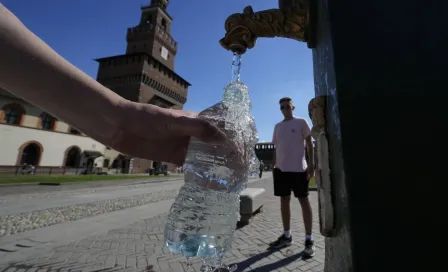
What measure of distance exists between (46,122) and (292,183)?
3394cm

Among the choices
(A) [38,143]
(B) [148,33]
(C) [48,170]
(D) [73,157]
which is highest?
(B) [148,33]

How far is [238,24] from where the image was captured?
104 centimetres

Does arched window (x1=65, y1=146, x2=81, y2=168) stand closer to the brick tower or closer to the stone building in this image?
the stone building

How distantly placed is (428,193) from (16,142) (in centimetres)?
3369

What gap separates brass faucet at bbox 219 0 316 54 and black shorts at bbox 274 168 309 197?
270 centimetres

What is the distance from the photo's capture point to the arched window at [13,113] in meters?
26.0

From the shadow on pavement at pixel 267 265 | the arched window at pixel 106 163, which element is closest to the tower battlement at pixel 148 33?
the arched window at pixel 106 163

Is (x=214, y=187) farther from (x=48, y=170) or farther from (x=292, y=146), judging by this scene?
(x=48, y=170)

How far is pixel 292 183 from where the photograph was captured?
3520 mm

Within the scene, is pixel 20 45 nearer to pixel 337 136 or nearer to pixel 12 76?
pixel 12 76

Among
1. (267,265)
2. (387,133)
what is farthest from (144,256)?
(387,133)

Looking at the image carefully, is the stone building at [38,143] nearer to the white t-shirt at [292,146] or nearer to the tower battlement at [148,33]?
the tower battlement at [148,33]

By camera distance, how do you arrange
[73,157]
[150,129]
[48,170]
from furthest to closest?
1. [73,157]
2. [48,170]
3. [150,129]

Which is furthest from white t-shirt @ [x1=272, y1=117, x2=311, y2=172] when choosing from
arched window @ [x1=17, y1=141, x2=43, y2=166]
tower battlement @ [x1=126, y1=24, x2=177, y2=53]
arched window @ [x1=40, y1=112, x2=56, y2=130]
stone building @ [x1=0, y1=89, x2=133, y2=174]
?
tower battlement @ [x1=126, y1=24, x2=177, y2=53]
